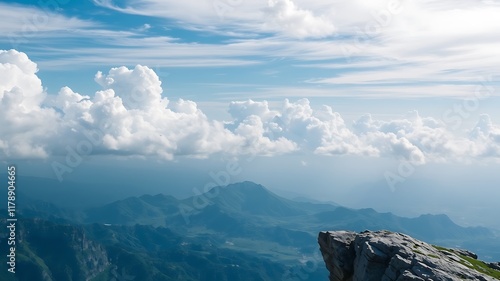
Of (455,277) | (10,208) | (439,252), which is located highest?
(10,208)

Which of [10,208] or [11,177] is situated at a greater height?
[11,177]

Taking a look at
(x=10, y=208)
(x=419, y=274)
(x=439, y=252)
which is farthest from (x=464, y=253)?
(x=10, y=208)

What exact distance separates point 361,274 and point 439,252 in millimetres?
16673

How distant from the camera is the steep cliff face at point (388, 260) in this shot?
212 ft

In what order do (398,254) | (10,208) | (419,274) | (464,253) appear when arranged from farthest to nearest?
1. (10,208)
2. (464,253)
3. (398,254)
4. (419,274)

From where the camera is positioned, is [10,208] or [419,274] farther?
[10,208]

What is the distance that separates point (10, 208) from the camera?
467 ft

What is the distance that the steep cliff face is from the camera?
64681mm

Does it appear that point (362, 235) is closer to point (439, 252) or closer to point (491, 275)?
point (439, 252)

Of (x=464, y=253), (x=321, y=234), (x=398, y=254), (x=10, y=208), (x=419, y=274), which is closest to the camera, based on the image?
(x=419, y=274)

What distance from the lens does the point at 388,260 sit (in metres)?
70.1

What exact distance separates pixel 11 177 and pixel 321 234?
4384 inches

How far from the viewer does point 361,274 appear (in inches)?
2808

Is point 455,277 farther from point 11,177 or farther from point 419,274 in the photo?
point 11,177
